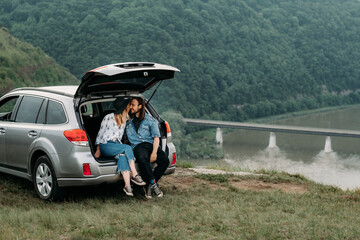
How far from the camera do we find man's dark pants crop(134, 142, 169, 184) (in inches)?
236

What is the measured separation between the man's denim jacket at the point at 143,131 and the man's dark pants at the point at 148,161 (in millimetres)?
86

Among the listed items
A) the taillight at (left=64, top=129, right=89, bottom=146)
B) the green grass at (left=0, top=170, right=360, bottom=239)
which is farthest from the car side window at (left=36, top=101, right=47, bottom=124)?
the green grass at (left=0, top=170, right=360, bottom=239)

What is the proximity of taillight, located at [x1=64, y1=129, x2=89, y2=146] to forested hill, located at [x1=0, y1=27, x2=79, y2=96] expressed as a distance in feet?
202

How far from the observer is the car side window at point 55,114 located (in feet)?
19.3

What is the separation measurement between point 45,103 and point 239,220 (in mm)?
3119

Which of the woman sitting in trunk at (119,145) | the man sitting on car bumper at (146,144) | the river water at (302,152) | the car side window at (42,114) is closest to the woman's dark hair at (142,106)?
the man sitting on car bumper at (146,144)

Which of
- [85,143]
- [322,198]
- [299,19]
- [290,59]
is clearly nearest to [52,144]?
[85,143]

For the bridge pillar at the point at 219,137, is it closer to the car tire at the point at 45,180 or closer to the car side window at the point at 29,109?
the car side window at the point at 29,109

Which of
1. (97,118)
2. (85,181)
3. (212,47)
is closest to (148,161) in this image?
(85,181)

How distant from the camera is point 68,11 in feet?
387

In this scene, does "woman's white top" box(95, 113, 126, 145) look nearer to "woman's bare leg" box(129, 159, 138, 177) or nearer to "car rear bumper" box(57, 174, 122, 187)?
"woman's bare leg" box(129, 159, 138, 177)

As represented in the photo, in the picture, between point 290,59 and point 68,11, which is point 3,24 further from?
point 290,59

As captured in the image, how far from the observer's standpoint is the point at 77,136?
5637 millimetres

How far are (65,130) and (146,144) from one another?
1.13 meters
